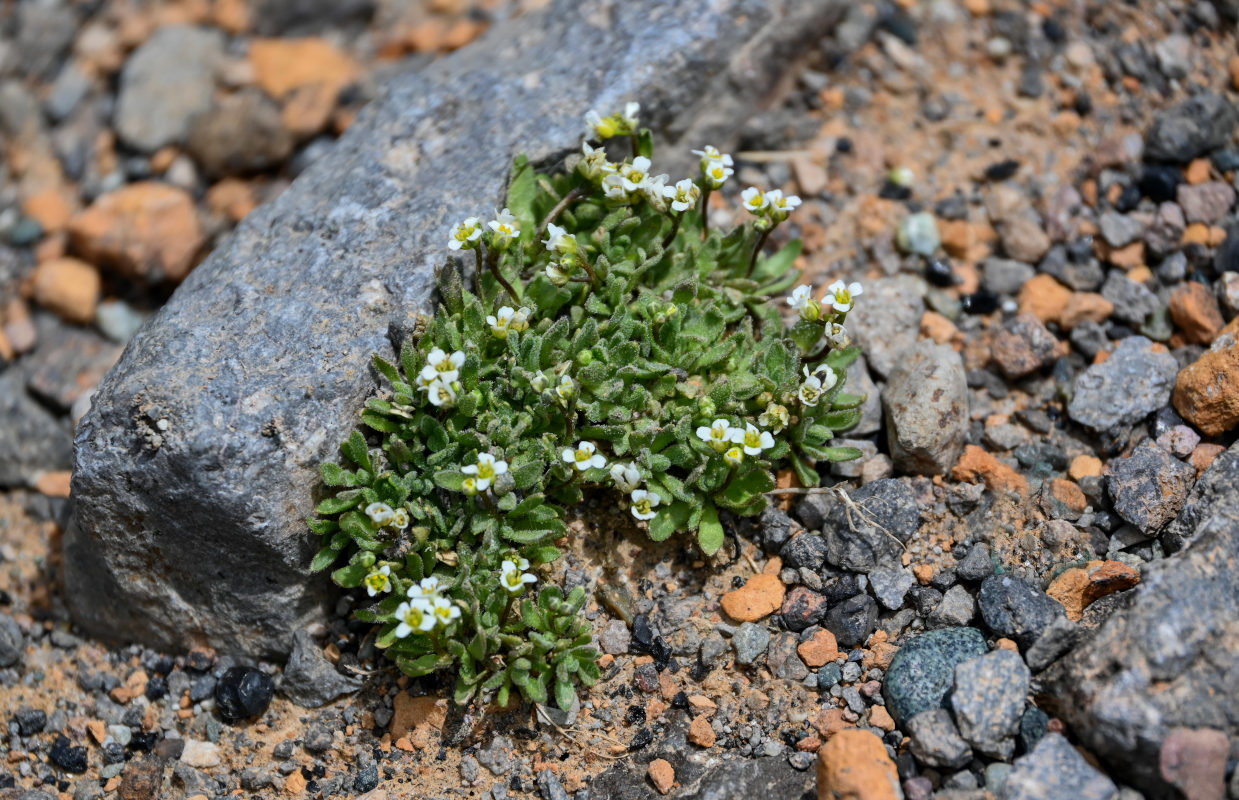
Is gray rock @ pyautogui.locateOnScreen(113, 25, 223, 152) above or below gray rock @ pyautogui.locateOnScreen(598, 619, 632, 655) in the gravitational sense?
above

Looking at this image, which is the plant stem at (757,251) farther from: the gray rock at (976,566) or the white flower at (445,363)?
the gray rock at (976,566)

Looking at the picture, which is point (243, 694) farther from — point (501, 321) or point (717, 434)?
point (717, 434)

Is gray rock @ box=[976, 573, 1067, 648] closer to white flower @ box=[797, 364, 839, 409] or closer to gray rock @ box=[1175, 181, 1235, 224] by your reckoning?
white flower @ box=[797, 364, 839, 409]

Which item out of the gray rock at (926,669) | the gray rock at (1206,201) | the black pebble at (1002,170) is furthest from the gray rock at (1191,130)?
the gray rock at (926,669)

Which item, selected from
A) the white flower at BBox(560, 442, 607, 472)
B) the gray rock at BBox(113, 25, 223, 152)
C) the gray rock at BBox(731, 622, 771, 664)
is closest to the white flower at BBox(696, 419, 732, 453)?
the white flower at BBox(560, 442, 607, 472)

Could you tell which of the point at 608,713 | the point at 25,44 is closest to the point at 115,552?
the point at 608,713

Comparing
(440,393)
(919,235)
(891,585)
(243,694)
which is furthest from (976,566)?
(243,694)

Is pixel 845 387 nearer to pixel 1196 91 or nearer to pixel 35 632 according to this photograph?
pixel 1196 91
